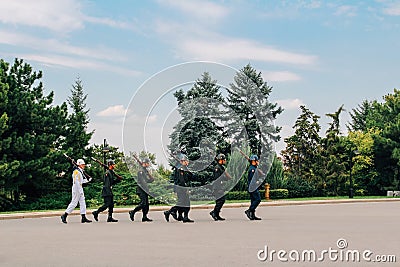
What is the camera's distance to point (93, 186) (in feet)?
110

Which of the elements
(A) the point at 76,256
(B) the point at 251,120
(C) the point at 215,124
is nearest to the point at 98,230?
(A) the point at 76,256

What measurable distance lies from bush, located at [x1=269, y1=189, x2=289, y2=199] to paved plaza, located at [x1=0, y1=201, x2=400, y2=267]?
22368mm

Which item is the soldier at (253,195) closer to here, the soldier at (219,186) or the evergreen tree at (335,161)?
the soldier at (219,186)

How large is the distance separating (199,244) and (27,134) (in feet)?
67.1

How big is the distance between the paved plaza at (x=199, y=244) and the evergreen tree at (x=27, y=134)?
40.8 feet

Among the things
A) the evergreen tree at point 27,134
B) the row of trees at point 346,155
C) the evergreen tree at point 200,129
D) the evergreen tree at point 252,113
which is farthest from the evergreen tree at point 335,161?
the evergreen tree at point 27,134

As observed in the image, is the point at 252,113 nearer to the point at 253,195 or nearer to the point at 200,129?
the point at 200,129

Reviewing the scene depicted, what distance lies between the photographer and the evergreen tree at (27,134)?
29.2m

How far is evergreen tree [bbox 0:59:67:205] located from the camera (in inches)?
1150

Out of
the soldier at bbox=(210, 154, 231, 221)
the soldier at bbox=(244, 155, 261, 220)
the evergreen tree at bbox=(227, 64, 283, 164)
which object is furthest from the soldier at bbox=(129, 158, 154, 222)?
the evergreen tree at bbox=(227, 64, 283, 164)

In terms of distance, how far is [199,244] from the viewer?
1192 cm

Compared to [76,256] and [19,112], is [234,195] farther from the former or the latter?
[76,256]

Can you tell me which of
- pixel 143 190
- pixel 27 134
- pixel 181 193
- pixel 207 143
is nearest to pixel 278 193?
pixel 207 143

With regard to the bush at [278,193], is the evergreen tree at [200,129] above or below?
above
